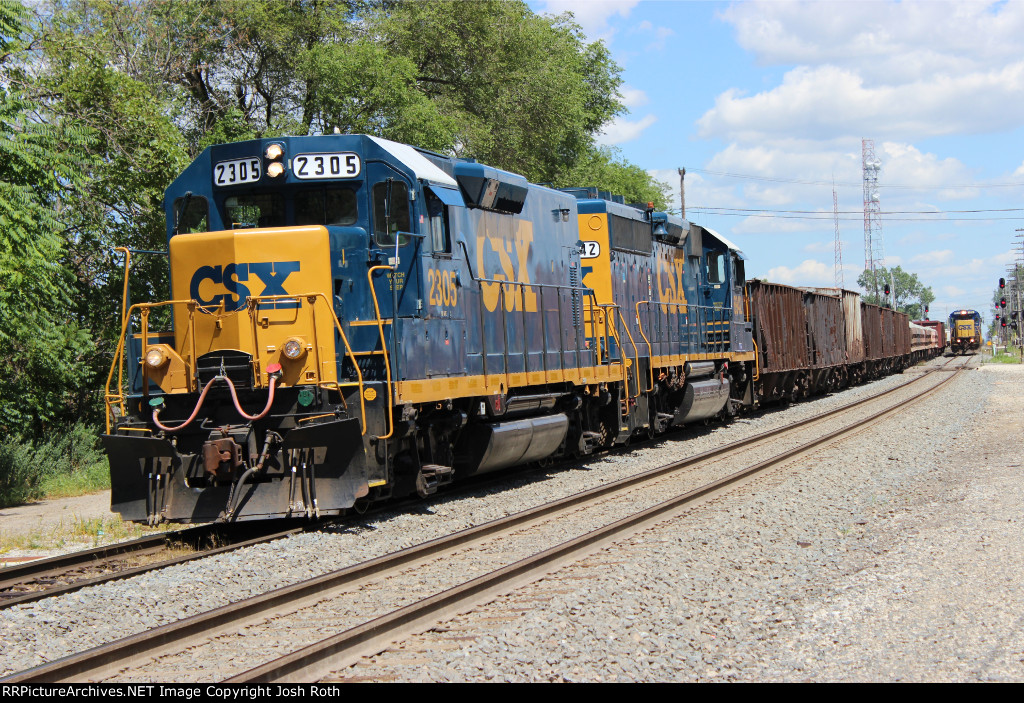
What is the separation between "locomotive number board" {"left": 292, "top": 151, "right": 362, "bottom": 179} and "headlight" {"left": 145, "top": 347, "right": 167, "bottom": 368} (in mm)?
2104

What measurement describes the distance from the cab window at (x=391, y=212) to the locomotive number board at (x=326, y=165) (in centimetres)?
30

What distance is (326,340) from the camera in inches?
346

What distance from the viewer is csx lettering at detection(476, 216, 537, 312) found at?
11.2m

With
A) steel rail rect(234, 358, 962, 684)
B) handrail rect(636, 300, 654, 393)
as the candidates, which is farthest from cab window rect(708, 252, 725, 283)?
steel rail rect(234, 358, 962, 684)

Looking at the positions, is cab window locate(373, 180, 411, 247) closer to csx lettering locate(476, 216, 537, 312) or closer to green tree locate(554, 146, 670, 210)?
csx lettering locate(476, 216, 537, 312)

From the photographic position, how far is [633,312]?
638 inches

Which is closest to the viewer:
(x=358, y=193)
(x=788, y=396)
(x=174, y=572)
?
(x=174, y=572)

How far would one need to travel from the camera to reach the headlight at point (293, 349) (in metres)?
8.48

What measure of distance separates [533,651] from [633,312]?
1137 centimetres

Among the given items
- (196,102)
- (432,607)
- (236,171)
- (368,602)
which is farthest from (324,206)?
(196,102)

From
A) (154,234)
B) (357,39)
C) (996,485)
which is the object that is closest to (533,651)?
(996,485)

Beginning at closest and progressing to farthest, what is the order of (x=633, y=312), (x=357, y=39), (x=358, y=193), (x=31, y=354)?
(x=358, y=193) < (x=31, y=354) < (x=633, y=312) < (x=357, y=39)

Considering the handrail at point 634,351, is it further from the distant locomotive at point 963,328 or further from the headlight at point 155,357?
the distant locomotive at point 963,328
